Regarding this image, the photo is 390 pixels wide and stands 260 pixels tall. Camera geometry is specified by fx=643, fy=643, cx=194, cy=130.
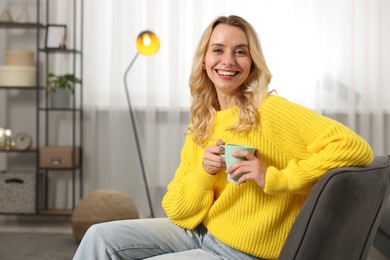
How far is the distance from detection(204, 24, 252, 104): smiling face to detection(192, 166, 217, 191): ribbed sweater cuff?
0.93ft

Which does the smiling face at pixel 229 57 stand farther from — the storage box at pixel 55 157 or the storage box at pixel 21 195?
the storage box at pixel 21 195

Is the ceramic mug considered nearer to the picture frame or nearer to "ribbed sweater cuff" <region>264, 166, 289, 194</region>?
"ribbed sweater cuff" <region>264, 166, 289, 194</region>

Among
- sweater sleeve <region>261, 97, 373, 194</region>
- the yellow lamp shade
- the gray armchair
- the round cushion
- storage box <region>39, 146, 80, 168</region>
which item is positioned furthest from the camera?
storage box <region>39, 146, 80, 168</region>

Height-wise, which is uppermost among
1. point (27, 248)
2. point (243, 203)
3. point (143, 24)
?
point (143, 24)

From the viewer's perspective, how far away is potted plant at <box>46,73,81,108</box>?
490 cm

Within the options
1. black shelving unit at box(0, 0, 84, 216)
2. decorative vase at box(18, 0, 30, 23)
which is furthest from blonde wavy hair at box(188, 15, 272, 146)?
decorative vase at box(18, 0, 30, 23)

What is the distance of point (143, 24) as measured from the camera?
16.9 ft

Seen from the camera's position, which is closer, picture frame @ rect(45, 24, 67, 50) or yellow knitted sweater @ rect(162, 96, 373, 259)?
yellow knitted sweater @ rect(162, 96, 373, 259)

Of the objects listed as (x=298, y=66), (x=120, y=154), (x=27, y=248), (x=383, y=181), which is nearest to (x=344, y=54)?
(x=298, y=66)

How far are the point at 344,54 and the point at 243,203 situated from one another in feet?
11.7

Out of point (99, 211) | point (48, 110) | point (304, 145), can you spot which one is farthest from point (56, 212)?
point (304, 145)

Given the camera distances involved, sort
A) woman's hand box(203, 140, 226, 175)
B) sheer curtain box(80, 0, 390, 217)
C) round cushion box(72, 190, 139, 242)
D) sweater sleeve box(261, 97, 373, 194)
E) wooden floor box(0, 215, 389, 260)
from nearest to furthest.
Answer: sweater sleeve box(261, 97, 373, 194)
woman's hand box(203, 140, 226, 175)
round cushion box(72, 190, 139, 242)
wooden floor box(0, 215, 389, 260)
sheer curtain box(80, 0, 390, 217)

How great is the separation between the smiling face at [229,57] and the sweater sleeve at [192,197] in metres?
0.24

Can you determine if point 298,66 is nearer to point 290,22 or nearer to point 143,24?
point 290,22
